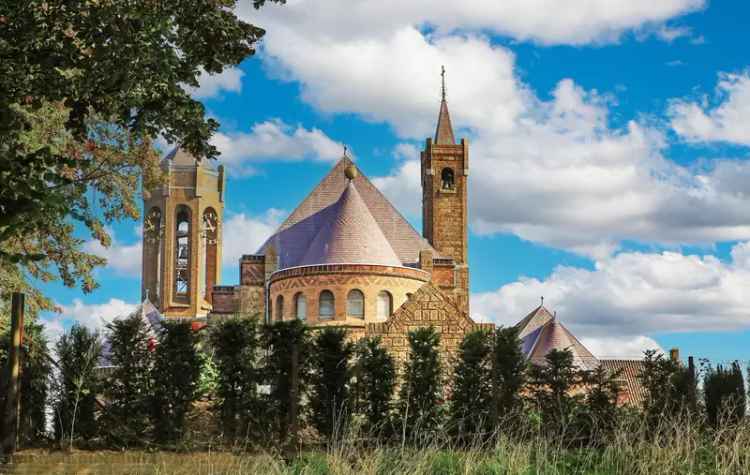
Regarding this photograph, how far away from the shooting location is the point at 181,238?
84625 mm

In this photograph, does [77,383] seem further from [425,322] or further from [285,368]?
[425,322]

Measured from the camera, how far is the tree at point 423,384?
18297 mm

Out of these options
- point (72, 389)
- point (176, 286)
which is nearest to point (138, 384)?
point (72, 389)

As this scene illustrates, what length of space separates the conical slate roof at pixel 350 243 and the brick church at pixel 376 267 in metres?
0.04

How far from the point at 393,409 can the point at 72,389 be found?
5938mm

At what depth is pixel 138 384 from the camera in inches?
696

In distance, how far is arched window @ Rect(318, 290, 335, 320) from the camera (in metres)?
39.1

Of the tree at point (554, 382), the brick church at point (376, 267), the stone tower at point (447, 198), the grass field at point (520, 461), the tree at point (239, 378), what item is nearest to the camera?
the grass field at point (520, 461)

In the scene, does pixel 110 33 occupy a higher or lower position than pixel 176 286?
lower

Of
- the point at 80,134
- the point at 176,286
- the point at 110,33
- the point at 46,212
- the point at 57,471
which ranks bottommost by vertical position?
the point at 57,471

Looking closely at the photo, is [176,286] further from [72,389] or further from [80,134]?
[80,134]

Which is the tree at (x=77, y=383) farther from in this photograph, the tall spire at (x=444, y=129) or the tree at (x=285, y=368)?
the tall spire at (x=444, y=129)

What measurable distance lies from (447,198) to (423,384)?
34526mm

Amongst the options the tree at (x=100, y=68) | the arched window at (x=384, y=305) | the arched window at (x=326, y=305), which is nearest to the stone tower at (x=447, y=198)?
the arched window at (x=384, y=305)
